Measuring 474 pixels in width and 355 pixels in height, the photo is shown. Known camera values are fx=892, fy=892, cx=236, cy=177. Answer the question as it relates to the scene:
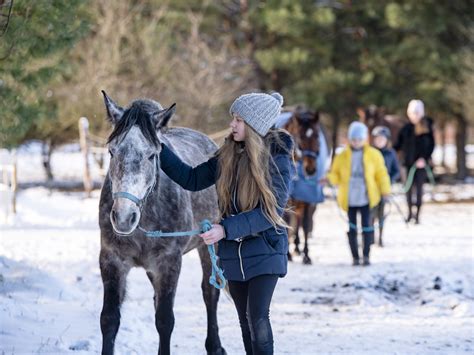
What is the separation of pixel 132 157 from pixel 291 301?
4.26m

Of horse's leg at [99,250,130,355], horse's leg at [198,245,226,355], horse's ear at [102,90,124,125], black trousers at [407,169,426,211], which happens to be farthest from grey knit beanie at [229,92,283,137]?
black trousers at [407,169,426,211]

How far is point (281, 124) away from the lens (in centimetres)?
1294

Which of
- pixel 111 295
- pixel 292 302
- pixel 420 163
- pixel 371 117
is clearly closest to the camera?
pixel 111 295

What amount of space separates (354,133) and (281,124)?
6.35ft

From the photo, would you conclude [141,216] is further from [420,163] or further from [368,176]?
[420,163]

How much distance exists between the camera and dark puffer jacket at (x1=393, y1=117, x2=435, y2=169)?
616 inches

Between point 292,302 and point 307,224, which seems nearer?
point 292,302

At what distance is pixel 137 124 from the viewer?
5.16 metres

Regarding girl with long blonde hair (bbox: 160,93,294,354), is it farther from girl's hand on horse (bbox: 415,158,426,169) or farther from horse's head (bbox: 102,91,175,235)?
girl's hand on horse (bbox: 415,158,426,169)

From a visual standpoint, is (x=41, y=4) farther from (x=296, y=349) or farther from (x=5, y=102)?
(x=296, y=349)

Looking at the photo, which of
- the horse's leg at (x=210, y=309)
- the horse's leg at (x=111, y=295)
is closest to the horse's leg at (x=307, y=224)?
the horse's leg at (x=210, y=309)

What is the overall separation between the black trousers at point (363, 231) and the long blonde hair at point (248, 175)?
6169mm

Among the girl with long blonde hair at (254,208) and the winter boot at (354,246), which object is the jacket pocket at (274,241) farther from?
the winter boot at (354,246)

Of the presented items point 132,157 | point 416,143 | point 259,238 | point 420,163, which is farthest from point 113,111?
point 416,143
